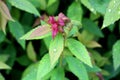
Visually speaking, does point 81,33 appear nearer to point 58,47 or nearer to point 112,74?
point 112,74

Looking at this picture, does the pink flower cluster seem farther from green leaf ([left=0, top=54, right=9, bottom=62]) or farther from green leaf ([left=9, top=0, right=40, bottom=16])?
green leaf ([left=0, top=54, right=9, bottom=62])

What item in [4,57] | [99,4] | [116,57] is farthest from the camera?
[4,57]

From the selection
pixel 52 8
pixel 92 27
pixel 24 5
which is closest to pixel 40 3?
pixel 52 8

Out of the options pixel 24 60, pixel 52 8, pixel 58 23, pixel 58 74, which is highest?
pixel 58 23

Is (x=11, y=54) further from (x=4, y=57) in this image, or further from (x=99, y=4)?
(x=99, y=4)

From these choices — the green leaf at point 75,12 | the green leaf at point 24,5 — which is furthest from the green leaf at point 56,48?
the green leaf at point 75,12

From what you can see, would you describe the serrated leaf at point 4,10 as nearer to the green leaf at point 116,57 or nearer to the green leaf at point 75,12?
the green leaf at point 75,12

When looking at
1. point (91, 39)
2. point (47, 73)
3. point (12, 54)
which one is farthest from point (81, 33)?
point (47, 73)
